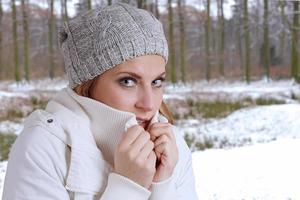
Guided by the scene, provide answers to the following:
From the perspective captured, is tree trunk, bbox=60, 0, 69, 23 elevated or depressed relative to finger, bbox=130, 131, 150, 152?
depressed

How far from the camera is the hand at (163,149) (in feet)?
3.91

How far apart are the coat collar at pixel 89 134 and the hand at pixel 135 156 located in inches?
2.8

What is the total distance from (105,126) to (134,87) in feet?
0.38

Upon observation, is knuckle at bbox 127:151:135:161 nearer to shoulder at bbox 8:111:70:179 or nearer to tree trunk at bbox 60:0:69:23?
shoulder at bbox 8:111:70:179

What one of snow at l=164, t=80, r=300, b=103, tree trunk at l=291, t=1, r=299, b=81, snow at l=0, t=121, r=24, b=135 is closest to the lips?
snow at l=0, t=121, r=24, b=135

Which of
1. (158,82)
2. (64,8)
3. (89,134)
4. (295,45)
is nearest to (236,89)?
(295,45)

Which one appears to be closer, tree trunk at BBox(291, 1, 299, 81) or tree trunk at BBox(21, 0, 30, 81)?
tree trunk at BBox(291, 1, 299, 81)

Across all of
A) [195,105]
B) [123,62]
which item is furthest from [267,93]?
[123,62]

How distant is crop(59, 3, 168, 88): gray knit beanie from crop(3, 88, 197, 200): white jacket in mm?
84

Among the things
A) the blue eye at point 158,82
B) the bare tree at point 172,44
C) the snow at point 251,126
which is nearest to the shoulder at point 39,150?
the blue eye at point 158,82

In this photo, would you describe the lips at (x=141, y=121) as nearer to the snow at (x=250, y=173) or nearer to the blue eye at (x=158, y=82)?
the blue eye at (x=158, y=82)

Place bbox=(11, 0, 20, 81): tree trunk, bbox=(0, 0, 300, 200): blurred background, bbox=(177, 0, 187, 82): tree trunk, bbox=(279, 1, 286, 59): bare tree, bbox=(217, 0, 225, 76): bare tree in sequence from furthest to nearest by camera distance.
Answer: bbox=(217, 0, 225, 76): bare tree, bbox=(279, 1, 286, 59): bare tree, bbox=(177, 0, 187, 82): tree trunk, bbox=(11, 0, 20, 81): tree trunk, bbox=(0, 0, 300, 200): blurred background

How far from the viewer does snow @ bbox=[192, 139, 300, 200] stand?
15.1 ft

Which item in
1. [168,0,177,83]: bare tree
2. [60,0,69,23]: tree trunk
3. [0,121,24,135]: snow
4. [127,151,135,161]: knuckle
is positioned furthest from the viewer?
[60,0,69,23]: tree trunk
